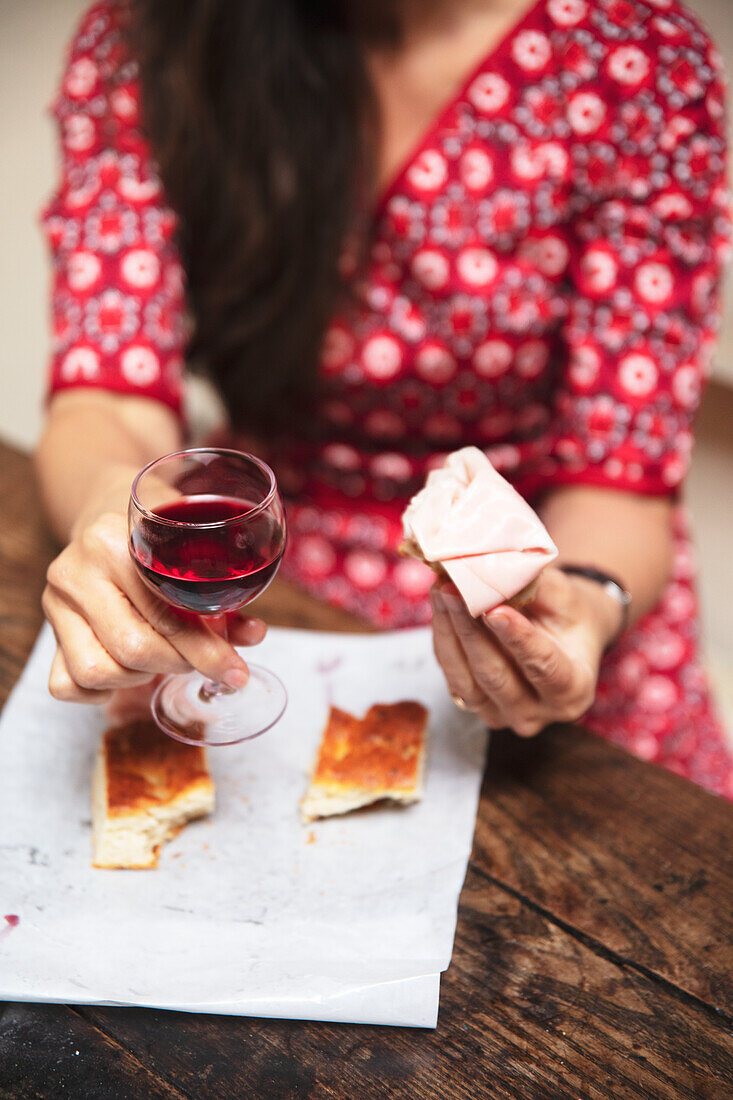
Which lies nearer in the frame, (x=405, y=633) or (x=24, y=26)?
(x=405, y=633)

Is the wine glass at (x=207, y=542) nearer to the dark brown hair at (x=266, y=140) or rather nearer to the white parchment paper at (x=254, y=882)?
the white parchment paper at (x=254, y=882)

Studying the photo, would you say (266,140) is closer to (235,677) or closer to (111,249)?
(111,249)

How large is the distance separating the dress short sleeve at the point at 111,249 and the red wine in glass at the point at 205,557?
519mm

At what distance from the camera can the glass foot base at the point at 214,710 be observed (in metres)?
0.91

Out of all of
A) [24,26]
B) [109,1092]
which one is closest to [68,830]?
[109,1092]

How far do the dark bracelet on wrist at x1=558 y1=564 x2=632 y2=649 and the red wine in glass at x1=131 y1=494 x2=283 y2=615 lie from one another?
40 cm

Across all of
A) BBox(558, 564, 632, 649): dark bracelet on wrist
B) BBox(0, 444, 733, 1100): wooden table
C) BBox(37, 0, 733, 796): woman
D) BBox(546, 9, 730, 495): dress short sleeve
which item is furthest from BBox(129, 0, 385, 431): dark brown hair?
BBox(0, 444, 733, 1100): wooden table

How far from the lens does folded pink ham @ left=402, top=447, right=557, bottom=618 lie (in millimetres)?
742

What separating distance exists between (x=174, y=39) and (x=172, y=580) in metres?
0.84

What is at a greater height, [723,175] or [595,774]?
[723,175]

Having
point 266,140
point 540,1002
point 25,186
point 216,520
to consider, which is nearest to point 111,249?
point 266,140

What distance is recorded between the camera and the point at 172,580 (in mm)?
735

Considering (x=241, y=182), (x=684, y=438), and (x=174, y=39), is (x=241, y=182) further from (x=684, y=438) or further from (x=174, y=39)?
(x=684, y=438)

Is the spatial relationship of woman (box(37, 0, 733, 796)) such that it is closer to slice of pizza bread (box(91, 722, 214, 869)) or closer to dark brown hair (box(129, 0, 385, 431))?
dark brown hair (box(129, 0, 385, 431))
